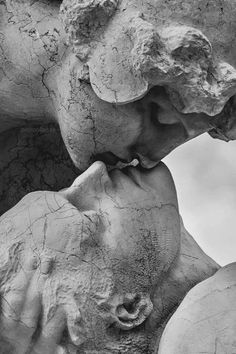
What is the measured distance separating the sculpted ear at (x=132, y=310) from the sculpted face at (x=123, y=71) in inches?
8.6

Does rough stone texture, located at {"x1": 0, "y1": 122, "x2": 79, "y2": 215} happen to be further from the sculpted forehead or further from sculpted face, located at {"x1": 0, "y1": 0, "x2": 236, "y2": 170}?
the sculpted forehead

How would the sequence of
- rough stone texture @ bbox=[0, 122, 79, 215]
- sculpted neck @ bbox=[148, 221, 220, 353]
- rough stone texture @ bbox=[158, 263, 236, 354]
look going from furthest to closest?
1. rough stone texture @ bbox=[0, 122, 79, 215]
2. sculpted neck @ bbox=[148, 221, 220, 353]
3. rough stone texture @ bbox=[158, 263, 236, 354]

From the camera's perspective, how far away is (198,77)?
1198mm

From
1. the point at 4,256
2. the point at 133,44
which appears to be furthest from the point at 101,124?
the point at 4,256

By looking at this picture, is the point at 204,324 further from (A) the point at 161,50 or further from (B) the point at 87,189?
(A) the point at 161,50

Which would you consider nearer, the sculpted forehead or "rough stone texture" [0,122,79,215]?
the sculpted forehead

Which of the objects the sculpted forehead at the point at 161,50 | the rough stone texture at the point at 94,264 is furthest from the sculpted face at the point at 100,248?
the sculpted forehead at the point at 161,50

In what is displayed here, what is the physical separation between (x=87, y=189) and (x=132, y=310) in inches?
7.4

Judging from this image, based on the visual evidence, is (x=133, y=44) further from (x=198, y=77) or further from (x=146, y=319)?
(x=146, y=319)

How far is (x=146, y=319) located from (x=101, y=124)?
294 millimetres

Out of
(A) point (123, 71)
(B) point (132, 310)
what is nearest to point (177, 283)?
(B) point (132, 310)

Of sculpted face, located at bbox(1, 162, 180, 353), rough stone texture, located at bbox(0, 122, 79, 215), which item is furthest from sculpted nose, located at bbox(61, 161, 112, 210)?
rough stone texture, located at bbox(0, 122, 79, 215)

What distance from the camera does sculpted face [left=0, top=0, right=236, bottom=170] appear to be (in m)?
1.20

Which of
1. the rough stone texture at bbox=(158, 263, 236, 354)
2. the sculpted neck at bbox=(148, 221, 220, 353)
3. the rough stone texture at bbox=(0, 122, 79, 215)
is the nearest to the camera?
the rough stone texture at bbox=(158, 263, 236, 354)
